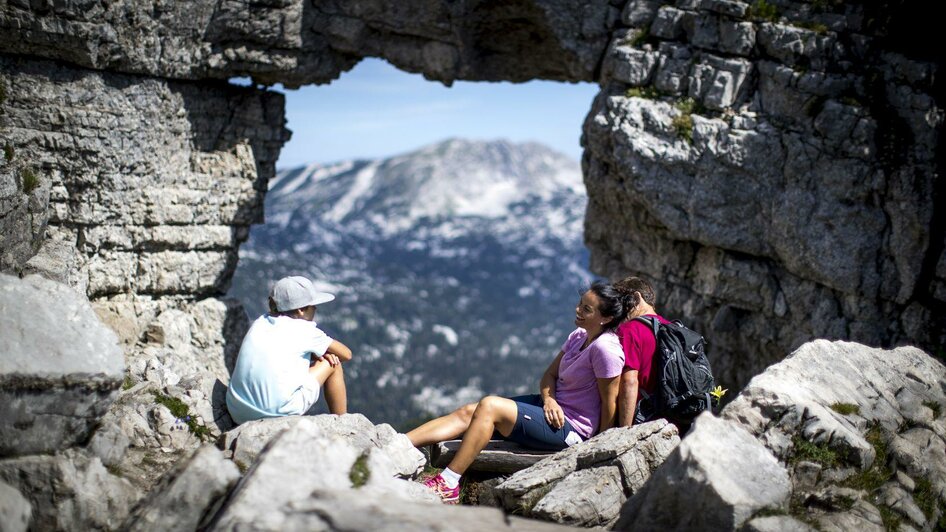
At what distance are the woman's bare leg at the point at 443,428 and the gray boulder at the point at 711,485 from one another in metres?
3.02

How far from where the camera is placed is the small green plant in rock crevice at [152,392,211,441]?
12.3 metres

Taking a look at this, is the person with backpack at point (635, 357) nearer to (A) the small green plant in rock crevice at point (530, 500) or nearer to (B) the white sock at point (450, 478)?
(A) the small green plant in rock crevice at point (530, 500)

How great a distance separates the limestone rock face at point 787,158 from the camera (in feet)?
59.2

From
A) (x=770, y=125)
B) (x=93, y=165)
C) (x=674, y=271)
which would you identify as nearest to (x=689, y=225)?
(x=674, y=271)

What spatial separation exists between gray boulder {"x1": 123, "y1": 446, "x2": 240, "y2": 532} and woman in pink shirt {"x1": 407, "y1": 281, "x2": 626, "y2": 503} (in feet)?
11.3

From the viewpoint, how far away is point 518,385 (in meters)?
195

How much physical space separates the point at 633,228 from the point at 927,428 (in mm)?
11332

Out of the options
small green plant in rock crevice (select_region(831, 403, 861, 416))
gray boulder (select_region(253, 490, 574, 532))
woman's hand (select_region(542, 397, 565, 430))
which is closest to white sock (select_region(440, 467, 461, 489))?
woman's hand (select_region(542, 397, 565, 430))

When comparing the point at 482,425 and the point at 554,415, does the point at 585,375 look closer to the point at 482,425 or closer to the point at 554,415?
the point at 554,415

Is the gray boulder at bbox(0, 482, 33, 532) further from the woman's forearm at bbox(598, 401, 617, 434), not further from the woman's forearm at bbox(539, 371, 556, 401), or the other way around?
the woman's forearm at bbox(598, 401, 617, 434)

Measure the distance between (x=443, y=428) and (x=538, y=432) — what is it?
4.93 ft

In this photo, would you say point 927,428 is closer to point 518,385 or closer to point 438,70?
point 438,70

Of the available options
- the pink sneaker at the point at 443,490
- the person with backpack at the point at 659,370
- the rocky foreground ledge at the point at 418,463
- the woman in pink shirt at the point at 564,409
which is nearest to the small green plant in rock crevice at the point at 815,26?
the rocky foreground ledge at the point at 418,463

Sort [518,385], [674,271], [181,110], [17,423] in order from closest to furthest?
[17,423] < [181,110] < [674,271] < [518,385]
